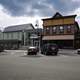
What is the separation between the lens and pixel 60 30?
5516cm

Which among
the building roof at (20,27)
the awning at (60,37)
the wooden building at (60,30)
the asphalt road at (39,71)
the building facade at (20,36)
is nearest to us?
the asphalt road at (39,71)

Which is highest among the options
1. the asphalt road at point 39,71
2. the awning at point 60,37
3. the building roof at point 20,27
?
the building roof at point 20,27

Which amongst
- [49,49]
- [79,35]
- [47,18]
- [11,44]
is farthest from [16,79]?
[11,44]

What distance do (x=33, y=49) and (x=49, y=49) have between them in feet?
9.18

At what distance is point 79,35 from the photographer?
172 feet

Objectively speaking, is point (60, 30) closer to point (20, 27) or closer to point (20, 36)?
point (20, 36)


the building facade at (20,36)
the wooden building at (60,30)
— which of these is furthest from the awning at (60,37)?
the building facade at (20,36)

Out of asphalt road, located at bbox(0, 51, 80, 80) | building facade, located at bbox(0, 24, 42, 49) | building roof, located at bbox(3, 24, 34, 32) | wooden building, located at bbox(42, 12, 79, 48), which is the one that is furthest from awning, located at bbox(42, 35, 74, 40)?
asphalt road, located at bbox(0, 51, 80, 80)

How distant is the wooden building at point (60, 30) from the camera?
53.2 meters

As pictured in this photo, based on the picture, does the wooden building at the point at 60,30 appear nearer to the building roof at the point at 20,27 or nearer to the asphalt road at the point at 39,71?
the building roof at the point at 20,27

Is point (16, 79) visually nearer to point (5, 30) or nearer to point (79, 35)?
point (79, 35)

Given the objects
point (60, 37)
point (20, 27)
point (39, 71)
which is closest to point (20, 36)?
point (20, 27)

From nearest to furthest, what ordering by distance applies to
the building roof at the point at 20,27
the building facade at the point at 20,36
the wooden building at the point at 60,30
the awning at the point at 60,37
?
the awning at the point at 60,37
the wooden building at the point at 60,30
the building facade at the point at 20,36
the building roof at the point at 20,27

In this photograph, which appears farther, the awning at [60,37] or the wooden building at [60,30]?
the wooden building at [60,30]
